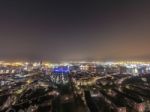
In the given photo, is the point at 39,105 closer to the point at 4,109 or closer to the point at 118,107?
the point at 4,109

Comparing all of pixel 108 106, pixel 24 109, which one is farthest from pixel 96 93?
pixel 24 109

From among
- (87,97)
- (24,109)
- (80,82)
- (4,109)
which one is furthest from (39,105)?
(80,82)

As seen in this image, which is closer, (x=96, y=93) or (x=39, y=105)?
(x=39, y=105)

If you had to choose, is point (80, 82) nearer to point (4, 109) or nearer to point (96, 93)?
point (96, 93)

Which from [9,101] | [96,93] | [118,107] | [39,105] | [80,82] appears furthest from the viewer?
[80,82]

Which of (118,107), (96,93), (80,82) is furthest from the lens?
(80,82)

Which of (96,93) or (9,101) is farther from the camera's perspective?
(96,93)

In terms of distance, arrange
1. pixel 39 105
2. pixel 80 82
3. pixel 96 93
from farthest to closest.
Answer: pixel 80 82, pixel 96 93, pixel 39 105

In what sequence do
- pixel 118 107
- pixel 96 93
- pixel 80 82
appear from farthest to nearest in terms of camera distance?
1. pixel 80 82
2. pixel 96 93
3. pixel 118 107
